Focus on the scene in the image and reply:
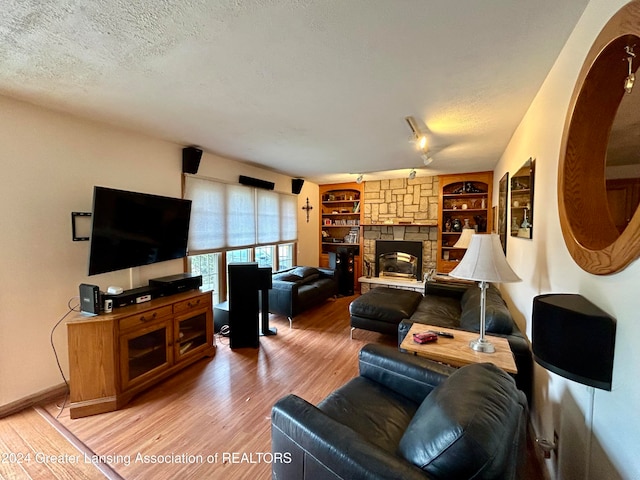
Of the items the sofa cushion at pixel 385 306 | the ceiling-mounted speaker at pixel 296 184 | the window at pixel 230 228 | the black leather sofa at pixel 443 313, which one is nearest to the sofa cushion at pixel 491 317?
the black leather sofa at pixel 443 313

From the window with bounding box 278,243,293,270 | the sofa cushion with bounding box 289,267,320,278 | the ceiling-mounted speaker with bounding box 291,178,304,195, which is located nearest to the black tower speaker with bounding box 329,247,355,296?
the sofa cushion with bounding box 289,267,320,278

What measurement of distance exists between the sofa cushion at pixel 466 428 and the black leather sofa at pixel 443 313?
1082 mm

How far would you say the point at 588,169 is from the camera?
3.98 ft

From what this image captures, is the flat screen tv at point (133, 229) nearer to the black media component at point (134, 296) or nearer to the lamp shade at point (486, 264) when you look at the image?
the black media component at point (134, 296)

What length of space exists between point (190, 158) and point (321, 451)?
318cm

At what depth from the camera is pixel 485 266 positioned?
5.50ft

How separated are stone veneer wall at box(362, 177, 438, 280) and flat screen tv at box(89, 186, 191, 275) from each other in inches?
153

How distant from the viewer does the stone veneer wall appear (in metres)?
5.38

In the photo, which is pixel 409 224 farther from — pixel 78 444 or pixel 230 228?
pixel 78 444

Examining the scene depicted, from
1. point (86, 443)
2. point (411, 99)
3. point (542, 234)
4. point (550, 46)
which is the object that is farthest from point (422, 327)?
point (86, 443)

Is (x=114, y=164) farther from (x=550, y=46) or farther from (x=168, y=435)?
(x=550, y=46)

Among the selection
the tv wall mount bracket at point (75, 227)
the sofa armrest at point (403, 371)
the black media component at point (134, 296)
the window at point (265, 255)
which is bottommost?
the sofa armrest at point (403, 371)

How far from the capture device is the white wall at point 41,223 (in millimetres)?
2020

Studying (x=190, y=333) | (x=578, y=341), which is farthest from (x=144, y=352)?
(x=578, y=341)
